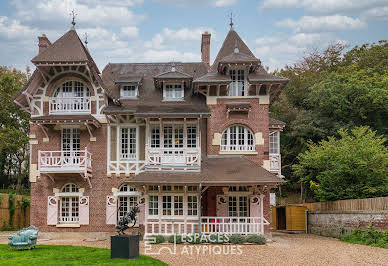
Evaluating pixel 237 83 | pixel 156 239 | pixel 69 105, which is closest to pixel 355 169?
pixel 237 83

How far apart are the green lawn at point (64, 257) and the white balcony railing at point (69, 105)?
317 inches

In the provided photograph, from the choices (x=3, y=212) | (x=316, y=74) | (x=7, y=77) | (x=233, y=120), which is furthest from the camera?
(x=316, y=74)

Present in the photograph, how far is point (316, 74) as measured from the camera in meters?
39.9

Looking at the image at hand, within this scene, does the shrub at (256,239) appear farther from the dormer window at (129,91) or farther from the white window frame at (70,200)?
the dormer window at (129,91)

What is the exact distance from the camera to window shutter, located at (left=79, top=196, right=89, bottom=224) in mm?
20998

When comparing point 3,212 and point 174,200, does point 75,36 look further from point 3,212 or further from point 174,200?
point 3,212

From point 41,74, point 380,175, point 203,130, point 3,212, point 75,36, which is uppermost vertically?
point 75,36

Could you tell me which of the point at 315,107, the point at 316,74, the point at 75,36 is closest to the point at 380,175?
the point at 315,107

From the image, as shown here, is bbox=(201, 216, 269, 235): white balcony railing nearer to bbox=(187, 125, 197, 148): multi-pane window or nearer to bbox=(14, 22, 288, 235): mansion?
bbox=(14, 22, 288, 235): mansion

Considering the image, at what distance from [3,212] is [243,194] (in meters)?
15.7

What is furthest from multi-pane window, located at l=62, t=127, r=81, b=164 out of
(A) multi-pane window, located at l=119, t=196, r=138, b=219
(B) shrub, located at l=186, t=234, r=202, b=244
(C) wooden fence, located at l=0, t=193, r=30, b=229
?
(C) wooden fence, located at l=0, t=193, r=30, b=229

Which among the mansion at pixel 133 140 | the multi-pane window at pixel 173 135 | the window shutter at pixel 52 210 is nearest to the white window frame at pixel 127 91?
the mansion at pixel 133 140

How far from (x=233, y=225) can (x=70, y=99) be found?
33.8 feet

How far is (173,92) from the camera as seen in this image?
74.5ft
